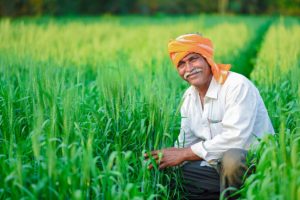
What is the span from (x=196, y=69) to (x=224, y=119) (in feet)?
1.27

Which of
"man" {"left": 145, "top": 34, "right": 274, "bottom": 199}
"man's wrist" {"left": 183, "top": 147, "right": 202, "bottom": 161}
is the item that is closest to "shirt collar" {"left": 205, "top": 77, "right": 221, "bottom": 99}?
"man" {"left": 145, "top": 34, "right": 274, "bottom": 199}

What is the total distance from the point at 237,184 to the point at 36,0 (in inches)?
1066

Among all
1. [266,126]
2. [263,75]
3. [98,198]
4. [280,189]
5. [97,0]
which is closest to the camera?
[280,189]

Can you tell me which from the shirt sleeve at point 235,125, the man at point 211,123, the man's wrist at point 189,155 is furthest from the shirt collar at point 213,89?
the man's wrist at point 189,155

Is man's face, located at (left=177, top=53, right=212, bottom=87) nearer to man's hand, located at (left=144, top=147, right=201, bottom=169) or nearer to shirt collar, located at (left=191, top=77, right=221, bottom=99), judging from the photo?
shirt collar, located at (left=191, top=77, right=221, bottom=99)

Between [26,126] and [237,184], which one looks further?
[26,126]

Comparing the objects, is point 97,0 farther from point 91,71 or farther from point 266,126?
point 266,126

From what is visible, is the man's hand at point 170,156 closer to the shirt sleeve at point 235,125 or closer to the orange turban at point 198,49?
the shirt sleeve at point 235,125

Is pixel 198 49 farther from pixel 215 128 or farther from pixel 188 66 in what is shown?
pixel 215 128

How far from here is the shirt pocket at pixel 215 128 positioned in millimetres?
2997

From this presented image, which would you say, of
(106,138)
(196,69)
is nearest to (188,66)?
(196,69)

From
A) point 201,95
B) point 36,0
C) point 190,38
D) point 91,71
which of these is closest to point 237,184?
point 201,95

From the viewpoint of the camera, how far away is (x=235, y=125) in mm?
2744

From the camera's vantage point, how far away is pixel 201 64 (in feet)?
9.85
